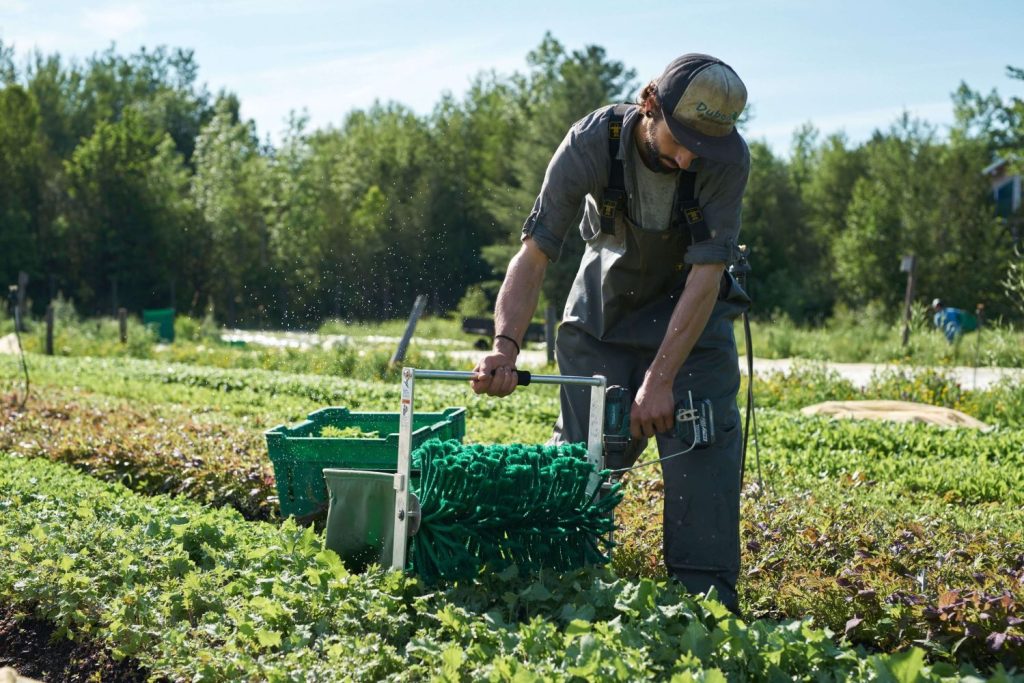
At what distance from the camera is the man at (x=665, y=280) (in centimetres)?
363

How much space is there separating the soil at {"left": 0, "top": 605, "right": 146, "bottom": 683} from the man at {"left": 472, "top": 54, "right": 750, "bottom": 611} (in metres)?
1.58

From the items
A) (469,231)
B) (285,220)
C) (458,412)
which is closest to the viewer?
(458,412)

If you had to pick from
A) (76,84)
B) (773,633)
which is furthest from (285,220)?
(773,633)

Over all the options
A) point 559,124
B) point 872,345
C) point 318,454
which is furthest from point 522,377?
point 559,124

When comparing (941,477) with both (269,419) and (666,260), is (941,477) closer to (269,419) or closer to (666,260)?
(666,260)

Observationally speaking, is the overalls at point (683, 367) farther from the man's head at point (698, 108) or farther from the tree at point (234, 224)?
the tree at point (234, 224)

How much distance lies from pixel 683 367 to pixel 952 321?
22.0 meters

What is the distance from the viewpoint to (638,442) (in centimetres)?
427

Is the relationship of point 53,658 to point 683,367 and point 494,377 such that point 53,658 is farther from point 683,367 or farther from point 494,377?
point 683,367

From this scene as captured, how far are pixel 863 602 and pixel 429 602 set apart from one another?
162cm

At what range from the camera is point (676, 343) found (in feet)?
12.4

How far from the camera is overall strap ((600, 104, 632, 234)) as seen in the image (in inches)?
154

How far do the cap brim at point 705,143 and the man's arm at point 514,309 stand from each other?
0.60 metres

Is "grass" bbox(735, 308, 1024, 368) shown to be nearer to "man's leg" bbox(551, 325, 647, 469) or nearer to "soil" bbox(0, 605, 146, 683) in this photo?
"man's leg" bbox(551, 325, 647, 469)
